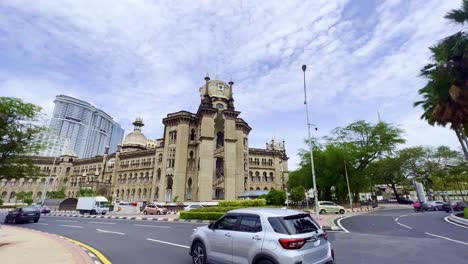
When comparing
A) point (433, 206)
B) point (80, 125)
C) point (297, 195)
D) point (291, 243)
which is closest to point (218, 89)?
point (297, 195)

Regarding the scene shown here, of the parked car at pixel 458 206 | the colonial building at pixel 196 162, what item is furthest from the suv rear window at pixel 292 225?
the colonial building at pixel 196 162

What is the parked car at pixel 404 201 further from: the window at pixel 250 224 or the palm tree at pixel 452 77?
the window at pixel 250 224

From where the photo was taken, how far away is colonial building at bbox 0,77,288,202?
44.2 m

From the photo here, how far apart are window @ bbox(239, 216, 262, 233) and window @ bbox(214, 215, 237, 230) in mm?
225

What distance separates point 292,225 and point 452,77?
17531 mm

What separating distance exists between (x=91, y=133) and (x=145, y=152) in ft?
281

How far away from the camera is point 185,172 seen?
45781mm

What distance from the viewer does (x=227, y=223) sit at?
548 cm

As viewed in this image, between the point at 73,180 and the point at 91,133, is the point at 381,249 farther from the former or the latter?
the point at 91,133

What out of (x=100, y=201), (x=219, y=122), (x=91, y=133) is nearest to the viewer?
(x=100, y=201)

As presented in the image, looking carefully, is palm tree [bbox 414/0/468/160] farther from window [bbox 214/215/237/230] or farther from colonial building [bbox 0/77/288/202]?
colonial building [bbox 0/77/288/202]

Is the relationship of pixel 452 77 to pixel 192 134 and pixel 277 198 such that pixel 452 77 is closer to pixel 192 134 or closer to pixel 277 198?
pixel 277 198

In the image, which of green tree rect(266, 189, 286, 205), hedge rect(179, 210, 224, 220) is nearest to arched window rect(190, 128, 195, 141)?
green tree rect(266, 189, 286, 205)

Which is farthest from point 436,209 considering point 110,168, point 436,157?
point 110,168
